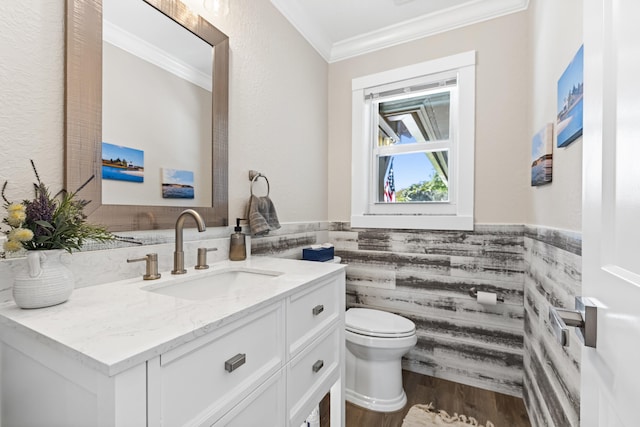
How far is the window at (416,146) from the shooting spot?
6.61ft

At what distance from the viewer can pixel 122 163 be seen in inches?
41.1

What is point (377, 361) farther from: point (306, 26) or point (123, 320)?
point (306, 26)

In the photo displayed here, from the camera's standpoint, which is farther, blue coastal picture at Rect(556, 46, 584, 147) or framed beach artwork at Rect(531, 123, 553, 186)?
framed beach artwork at Rect(531, 123, 553, 186)

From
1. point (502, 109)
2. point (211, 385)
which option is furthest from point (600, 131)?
point (502, 109)

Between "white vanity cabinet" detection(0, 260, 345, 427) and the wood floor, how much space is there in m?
0.80

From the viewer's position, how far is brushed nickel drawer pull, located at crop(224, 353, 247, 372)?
2.32 ft

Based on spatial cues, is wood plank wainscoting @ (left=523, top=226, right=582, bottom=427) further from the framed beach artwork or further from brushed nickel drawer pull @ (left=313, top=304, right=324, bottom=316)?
brushed nickel drawer pull @ (left=313, top=304, right=324, bottom=316)

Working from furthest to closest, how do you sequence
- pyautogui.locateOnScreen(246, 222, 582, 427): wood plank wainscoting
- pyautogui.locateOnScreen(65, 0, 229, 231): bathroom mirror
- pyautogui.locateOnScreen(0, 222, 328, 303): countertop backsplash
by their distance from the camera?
1. pyautogui.locateOnScreen(246, 222, 582, 427): wood plank wainscoting
2. pyautogui.locateOnScreen(65, 0, 229, 231): bathroom mirror
3. pyautogui.locateOnScreen(0, 222, 328, 303): countertop backsplash

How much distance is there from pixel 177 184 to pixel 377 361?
1480 millimetres

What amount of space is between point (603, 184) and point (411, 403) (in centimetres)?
174

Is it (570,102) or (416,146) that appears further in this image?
(416,146)

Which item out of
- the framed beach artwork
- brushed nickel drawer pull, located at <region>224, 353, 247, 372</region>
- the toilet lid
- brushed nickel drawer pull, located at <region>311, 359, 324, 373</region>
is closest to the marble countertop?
brushed nickel drawer pull, located at <region>224, 353, 247, 372</region>

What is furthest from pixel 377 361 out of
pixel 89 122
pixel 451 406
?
pixel 89 122

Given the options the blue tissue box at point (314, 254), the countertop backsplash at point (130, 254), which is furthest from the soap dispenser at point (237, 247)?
the blue tissue box at point (314, 254)
